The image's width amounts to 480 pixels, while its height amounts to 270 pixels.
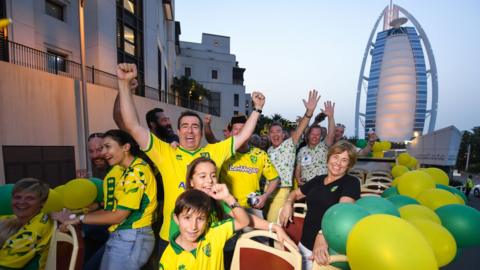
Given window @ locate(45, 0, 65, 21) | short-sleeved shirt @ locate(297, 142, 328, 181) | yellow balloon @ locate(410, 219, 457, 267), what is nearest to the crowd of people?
yellow balloon @ locate(410, 219, 457, 267)

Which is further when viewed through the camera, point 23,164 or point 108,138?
point 23,164

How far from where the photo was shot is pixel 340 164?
2064mm

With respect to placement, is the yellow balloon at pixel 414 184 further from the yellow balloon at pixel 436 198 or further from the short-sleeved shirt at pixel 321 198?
the short-sleeved shirt at pixel 321 198

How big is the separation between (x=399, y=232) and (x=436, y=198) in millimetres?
1782

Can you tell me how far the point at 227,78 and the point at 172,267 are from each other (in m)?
40.2

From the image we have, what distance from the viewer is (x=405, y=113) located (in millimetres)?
52500

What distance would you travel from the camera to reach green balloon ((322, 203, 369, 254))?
5.14ft

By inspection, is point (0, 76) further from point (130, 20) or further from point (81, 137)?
point (130, 20)

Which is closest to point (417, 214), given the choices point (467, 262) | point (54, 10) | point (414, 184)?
point (414, 184)

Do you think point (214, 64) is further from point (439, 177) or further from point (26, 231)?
point (26, 231)

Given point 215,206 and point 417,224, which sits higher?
point 215,206

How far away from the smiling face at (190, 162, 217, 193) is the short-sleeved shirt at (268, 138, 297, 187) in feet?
6.53

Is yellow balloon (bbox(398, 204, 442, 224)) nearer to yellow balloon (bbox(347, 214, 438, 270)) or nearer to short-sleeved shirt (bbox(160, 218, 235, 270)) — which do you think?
yellow balloon (bbox(347, 214, 438, 270))

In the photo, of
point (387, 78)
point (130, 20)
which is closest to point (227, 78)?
point (130, 20)
